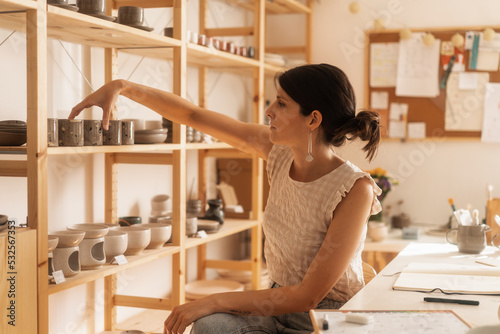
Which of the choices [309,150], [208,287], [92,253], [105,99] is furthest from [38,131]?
[208,287]

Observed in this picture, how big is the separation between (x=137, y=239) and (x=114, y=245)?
0.42ft

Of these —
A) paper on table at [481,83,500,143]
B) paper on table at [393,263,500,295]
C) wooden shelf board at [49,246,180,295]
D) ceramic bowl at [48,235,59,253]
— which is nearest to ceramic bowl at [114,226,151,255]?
wooden shelf board at [49,246,180,295]

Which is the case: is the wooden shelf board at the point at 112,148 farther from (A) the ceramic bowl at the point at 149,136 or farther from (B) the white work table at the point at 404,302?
(B) the white work table at the point at 404,302

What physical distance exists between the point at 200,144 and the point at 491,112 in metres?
2.06

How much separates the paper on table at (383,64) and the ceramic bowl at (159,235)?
7.10ft

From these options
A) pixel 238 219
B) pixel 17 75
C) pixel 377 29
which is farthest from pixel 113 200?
pixel 377 29

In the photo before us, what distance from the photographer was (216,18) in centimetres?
362

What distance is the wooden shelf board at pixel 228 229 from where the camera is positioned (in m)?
2.67

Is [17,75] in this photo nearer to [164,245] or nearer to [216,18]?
[164,245]

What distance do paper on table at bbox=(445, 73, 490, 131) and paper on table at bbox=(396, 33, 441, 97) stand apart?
0.32ft

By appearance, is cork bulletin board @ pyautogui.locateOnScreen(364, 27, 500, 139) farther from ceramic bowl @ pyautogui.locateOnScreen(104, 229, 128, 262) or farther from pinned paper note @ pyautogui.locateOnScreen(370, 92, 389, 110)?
ceramic bowl @ pyautogui.locateOnScreen(104, 229, 128, 262)

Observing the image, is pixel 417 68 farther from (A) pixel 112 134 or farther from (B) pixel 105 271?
(B) pixel 105 271

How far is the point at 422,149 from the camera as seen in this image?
397cm

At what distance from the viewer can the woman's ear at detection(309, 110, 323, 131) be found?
5.82 feet
